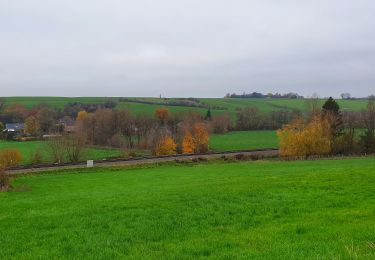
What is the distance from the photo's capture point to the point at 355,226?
11.7m

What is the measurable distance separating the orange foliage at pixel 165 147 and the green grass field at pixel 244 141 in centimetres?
1088

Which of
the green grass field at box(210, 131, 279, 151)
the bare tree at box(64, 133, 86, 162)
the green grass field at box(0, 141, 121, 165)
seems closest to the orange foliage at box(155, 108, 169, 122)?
the green grass field at box(210, 131, 279, 151)

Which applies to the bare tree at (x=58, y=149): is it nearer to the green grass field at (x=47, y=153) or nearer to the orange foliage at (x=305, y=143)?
the green grass field at (x=47, y=153)

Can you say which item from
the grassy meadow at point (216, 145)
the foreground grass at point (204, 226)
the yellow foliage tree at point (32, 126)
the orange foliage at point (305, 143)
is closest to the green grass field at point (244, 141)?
the grassy meadow at point (216, 145)

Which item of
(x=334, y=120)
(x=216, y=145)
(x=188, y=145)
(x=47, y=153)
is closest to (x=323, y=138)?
(x=334, y=120)

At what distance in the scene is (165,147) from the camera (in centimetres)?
9294

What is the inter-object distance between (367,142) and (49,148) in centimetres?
5516

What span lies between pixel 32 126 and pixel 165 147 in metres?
55.9

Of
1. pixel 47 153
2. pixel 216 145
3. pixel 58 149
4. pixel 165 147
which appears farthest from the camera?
pixel 216 145

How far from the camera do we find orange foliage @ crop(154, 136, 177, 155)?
302 ft

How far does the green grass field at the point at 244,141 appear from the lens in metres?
101

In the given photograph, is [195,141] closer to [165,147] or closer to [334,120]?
[165,147]

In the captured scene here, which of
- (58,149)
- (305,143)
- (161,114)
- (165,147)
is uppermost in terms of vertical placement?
(161,114)

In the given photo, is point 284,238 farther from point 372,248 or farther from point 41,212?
point 41,212
